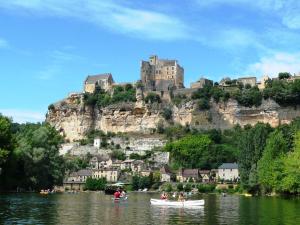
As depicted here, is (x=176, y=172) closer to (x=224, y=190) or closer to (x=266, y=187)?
(x=224, y=190)

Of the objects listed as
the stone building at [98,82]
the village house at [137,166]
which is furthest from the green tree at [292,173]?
the stone building at [98,82]

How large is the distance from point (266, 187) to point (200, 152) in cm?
5592

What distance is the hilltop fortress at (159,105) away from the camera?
140 meters

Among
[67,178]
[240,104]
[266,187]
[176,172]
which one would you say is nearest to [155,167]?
[176,172]

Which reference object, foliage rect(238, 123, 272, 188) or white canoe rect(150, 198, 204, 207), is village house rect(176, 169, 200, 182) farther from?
white canoe rect(150, 198, 204, 207)

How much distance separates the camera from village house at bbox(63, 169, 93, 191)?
11969 cm

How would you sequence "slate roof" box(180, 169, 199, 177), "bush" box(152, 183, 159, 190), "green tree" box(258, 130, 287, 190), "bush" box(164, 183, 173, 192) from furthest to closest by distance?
1. "slate roof" box(180, 169, 199, 177)
2. "bush" box(152, 183, 159, 190)
3. "bush" box(164, 183, 173, 192)
4. "green tree" box(258, 130, 287, 190)

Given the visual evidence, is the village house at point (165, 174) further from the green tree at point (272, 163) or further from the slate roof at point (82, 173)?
the green tree at point (272, 163)

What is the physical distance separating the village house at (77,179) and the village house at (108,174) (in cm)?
192

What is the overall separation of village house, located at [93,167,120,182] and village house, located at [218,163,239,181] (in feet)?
83.3

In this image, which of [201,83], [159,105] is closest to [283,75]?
[201,83]

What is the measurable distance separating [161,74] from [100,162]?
1540 inches

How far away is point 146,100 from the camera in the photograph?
497 feet

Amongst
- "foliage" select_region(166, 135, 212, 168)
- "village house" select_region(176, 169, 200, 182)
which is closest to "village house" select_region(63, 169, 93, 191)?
"foliage" select_region(166, 135, 212, 168)
